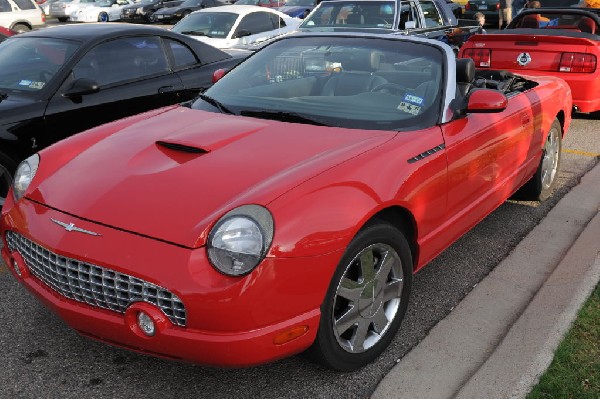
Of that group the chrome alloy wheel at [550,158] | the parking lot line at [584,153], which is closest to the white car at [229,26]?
the parking lot line at [584,153]

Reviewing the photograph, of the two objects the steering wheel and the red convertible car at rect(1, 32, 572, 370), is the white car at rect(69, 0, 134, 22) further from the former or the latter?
the steering wheel

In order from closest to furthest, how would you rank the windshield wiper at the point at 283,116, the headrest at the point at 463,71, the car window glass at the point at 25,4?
the windshield wiper at the point at 283,116 < the headrest at the point at 463,71 < the car window glass at the point at 25,4

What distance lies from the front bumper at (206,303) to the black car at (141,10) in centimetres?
2759

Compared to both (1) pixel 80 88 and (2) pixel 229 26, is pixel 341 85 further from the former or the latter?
(2) pixel 229 26

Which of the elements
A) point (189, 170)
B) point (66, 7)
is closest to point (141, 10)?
point (66, 7)

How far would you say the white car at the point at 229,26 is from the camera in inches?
455

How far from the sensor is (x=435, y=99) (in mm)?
3734

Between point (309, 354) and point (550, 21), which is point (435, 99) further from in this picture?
point (550, 21)

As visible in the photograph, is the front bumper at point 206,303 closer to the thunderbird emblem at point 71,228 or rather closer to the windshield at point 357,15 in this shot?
the thunderbird emblem at point 71,228

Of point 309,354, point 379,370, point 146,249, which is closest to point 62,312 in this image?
point 146,249

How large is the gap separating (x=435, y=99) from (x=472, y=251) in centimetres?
131

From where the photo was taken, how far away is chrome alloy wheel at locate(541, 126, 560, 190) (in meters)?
5.38

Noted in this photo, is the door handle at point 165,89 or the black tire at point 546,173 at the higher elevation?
the door handle at point 165,89

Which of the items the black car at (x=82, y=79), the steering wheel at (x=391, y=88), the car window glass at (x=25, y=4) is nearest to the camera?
the steering wheel at (x=391, y=88)
